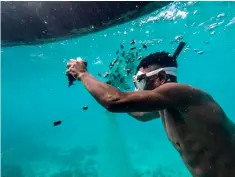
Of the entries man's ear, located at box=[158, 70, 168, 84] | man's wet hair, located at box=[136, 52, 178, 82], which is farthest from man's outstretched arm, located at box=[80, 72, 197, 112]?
man's wet hair, located at box=[136, 52, 178, 82]

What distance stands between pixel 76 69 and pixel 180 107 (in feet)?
4.32

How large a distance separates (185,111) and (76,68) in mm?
1404

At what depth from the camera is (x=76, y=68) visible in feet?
10.9

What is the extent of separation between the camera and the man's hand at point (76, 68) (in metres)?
3.28

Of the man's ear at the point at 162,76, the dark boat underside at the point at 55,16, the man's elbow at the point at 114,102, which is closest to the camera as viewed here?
the man's elbow at the point at 114,102

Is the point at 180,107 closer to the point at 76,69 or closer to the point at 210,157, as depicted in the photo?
the point at 210,157

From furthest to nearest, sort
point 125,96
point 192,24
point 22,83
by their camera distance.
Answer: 1. point 22,83
2. point 192,24
3. point 125,96

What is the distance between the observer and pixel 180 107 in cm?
322

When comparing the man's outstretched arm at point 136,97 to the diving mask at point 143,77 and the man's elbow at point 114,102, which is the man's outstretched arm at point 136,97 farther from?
the diving mask at point 143,77

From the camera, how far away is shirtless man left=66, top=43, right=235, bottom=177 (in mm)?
3004

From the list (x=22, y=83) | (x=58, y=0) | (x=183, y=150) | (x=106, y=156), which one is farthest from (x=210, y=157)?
(x=22, y=83)

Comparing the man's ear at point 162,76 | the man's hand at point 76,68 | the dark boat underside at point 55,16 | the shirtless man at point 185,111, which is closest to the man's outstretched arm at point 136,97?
the shirtless man at point 185,111

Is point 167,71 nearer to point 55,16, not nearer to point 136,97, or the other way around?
point 136,97

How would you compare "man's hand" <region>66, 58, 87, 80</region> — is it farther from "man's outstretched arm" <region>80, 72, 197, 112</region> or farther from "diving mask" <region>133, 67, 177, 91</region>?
"diving mask" <region>133, 67, 177, 91</region>
